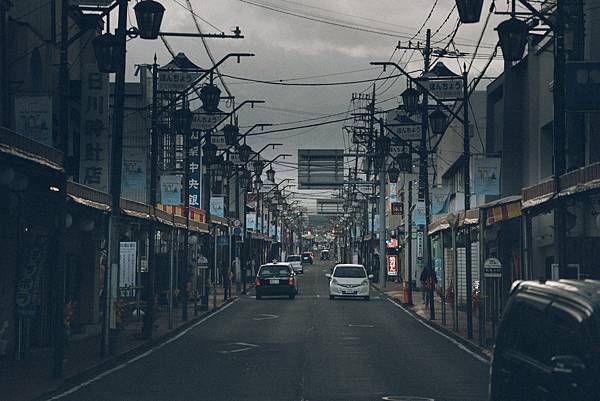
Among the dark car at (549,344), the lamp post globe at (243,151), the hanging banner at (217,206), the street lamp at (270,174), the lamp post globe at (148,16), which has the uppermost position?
the street lamp at (270,174)

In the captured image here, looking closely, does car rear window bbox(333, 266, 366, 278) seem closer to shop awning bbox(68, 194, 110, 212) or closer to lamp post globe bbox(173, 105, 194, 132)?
lamp post globe bbox(173, 105, 194, 132)

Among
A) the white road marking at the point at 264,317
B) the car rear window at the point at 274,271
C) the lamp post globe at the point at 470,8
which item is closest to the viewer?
the lamp post globe at the point at 470,8

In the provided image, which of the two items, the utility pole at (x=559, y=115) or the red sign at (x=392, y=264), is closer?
the utility pole at (x=559, y=115)

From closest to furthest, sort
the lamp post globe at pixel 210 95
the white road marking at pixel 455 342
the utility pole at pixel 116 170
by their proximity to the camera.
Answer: the utility pole at pixel 116 170 < the white road marking at pixel 455 342 < the lamp post globe at pixel 210 95

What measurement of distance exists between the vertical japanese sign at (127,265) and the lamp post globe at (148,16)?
390 inches

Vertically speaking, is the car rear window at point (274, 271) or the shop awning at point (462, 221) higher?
the shop awning at point (462, 221)

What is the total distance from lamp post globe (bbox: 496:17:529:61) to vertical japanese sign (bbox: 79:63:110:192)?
1038 centimetres

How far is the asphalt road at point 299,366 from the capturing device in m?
17.5

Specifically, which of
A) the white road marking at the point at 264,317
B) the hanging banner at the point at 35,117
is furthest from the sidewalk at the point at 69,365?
the white road marking at the point at 264,317

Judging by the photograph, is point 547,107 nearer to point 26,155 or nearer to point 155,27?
point 155,27

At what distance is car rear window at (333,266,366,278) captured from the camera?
53281 millimetres

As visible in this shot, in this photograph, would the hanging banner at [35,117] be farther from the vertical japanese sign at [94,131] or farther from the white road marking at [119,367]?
the white road marking at [119,367]

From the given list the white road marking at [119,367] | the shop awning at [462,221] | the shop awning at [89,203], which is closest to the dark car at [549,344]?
the white road marking at [119,367]

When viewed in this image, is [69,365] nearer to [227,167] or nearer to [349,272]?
[227,167]
